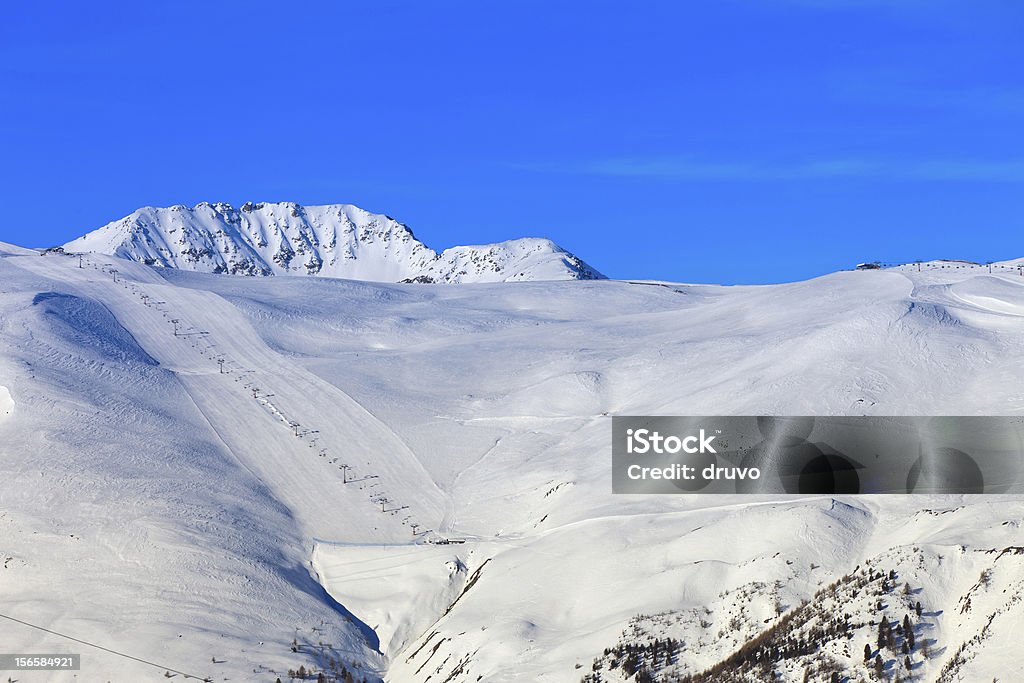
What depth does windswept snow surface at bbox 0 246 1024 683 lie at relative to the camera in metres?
42.5

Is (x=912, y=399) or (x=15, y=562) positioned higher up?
(x=912, y=399)

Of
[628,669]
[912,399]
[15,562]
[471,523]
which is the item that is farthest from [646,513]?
[15,562]

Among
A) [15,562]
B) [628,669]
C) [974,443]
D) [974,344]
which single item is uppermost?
[974,344]

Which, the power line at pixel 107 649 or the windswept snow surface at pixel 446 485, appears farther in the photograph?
the power line at pixel 107 649

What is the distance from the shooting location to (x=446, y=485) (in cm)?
6075

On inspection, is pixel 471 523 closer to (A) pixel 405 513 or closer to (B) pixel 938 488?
(A) pixel 405 513

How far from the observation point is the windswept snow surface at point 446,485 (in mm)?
42531

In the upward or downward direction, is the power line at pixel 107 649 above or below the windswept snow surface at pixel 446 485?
below

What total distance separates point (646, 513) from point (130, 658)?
1927 cm

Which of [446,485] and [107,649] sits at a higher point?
[446,485]

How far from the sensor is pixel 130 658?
144 ft

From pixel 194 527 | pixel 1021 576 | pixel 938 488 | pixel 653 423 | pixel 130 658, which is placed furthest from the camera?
pixel 653 423

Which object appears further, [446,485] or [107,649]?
[446,485]

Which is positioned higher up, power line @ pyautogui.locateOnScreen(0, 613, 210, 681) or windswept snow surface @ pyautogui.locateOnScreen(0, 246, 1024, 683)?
windswept snow surface @ pyautogui.locateOnScreen(0, 246, 1024, 683)
